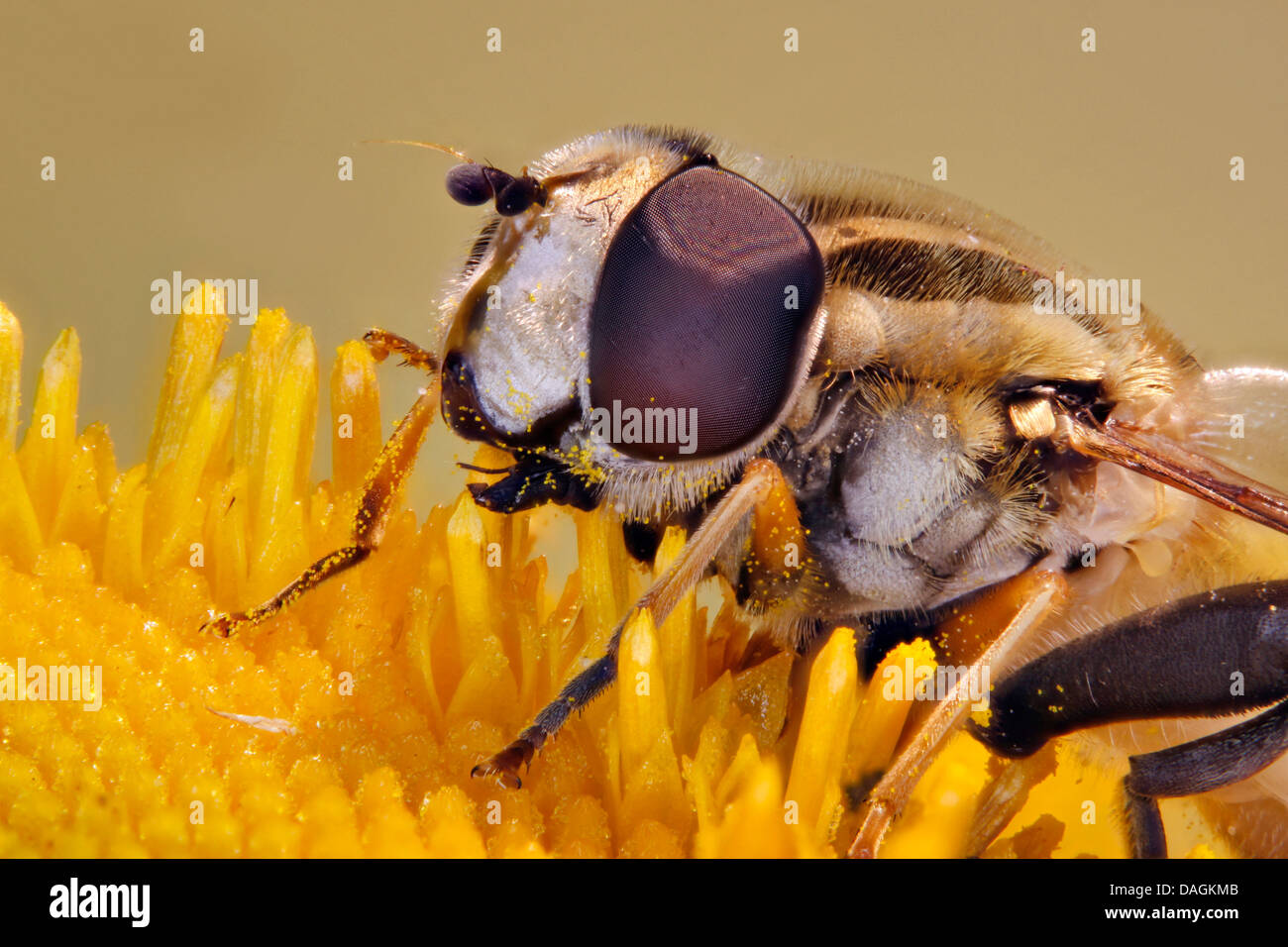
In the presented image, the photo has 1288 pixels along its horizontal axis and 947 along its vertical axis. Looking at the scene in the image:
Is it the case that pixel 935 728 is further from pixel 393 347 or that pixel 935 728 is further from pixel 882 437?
pixel 393 347

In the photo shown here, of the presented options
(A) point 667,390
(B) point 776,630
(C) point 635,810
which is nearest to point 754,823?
(C) point 635,810

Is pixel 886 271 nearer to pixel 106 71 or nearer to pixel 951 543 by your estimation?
pixel 951 543

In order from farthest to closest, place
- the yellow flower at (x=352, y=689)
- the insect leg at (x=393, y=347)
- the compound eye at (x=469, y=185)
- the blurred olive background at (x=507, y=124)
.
Result: the blurred olive background at (x=507, y=124), the insect leg at (x=393, y=347), the compound eye at (x=469, y=185), the yellow flower at (x=352, y=689)

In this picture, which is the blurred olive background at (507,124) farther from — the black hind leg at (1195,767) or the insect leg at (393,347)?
the black hind leg at (1195,767)

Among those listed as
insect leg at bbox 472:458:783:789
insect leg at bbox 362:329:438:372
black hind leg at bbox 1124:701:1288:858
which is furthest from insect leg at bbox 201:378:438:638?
black hind leg at bbox 1124:701:1288:858

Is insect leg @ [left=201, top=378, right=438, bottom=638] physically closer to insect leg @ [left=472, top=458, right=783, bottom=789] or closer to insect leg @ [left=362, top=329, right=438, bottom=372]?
insect leg @ [left=362, top=329, right=438, bottom=372]

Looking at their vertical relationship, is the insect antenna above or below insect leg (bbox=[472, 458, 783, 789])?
above

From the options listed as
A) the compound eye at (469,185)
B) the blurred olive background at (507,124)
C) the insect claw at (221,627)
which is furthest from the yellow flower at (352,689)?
the blurred olive background at (507,124)
